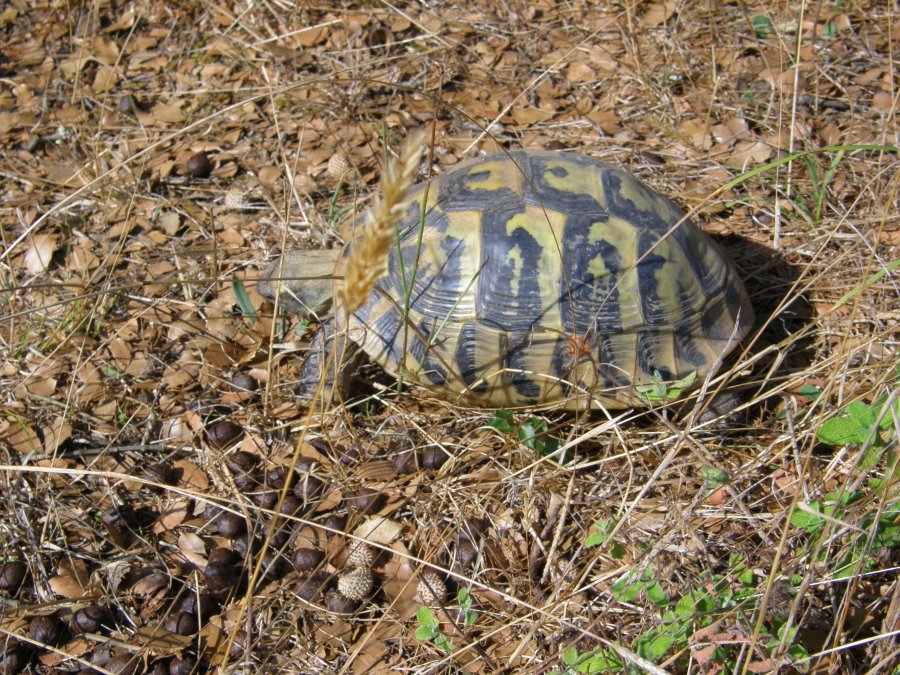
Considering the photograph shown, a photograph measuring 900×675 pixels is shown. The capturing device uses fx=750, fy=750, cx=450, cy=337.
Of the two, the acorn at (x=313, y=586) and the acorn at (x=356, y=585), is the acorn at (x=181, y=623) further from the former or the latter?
the acorn at (x=356, y=585)

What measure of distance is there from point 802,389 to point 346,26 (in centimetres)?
382

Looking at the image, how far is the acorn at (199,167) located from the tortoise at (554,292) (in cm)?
178

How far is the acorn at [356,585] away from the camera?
281 centimetres

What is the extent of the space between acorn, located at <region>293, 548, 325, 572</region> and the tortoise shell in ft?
2.66

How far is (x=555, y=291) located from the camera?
305 cm

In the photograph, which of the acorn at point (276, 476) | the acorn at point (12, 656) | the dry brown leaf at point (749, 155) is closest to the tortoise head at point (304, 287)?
the acorn at point (276, 476)

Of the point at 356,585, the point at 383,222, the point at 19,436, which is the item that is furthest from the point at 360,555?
the point at 383,222

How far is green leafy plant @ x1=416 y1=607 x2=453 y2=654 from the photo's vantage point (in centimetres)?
244

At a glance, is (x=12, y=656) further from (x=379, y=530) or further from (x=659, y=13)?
(x=659, y=13)

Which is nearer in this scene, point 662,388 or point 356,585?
point 356,585

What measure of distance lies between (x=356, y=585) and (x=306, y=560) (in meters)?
0.24

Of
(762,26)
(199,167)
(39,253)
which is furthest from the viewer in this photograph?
(762,26)

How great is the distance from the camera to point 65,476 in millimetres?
3223

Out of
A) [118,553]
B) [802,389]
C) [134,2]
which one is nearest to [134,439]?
[118,553]
